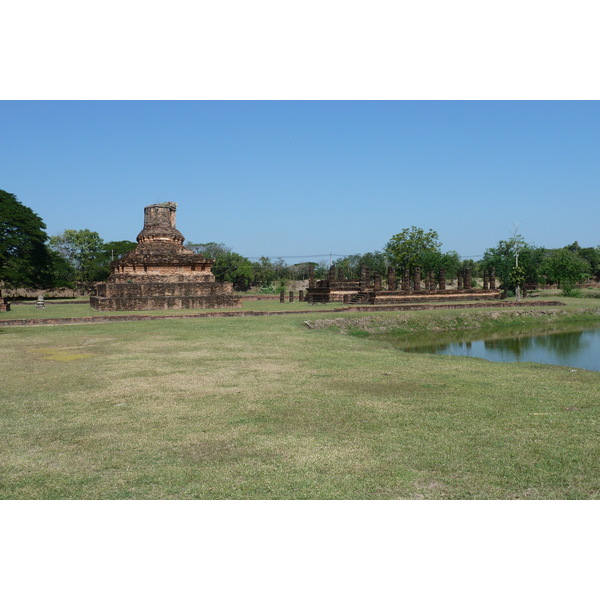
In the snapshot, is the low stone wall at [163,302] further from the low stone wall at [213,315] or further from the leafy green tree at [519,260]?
the leafy green tree at [519,260]

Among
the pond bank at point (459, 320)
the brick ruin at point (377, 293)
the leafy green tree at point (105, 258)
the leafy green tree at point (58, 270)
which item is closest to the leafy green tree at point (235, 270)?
the leafy green tree at point (105, 258)

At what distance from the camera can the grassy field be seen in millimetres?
3492

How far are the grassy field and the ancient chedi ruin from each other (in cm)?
1307

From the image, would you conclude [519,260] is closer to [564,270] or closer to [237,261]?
[564,270]

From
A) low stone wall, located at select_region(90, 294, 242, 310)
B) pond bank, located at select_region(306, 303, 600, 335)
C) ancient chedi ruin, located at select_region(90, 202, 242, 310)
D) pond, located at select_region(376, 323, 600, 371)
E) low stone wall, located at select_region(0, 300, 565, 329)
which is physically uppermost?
ancient chedi ruin, located at select_region(90, 202, 242, 310)

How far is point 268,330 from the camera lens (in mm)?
14000

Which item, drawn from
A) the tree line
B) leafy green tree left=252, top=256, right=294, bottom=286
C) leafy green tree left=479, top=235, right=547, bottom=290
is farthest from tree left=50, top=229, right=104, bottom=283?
leafy green tree left=479, top=235, right=547, bottom=290

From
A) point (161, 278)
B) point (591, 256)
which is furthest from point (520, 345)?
point (591, 256)

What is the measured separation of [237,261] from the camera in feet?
189

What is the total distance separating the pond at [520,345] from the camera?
461 inches

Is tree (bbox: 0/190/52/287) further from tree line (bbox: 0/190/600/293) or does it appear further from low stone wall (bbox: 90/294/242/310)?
low stone wall (bbox: 90/294/242/310)

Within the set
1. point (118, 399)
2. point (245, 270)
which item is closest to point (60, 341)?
point (118, 399)

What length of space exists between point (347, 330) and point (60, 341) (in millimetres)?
8270

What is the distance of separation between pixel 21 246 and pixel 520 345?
31.7 m
